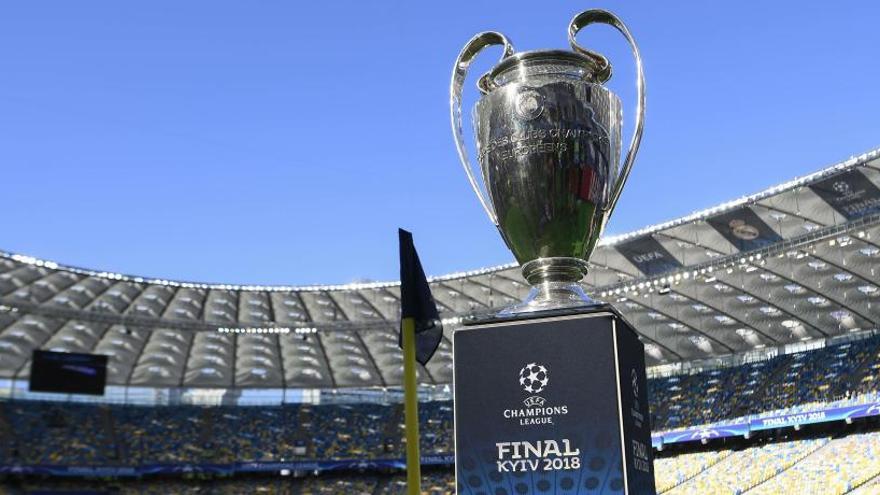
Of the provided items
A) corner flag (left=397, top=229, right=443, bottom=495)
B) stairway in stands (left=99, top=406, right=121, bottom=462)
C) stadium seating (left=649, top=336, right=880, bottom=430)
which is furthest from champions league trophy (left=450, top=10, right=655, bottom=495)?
stairway in stands (left=99, top=406, right=121, bottom=462)

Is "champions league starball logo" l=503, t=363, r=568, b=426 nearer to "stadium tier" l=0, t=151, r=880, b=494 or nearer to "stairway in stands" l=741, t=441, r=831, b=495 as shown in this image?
"stadium tier" l=0, t=151, r=880, b=494

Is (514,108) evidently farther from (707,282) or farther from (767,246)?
(707,282)

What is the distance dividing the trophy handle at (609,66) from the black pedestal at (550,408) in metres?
0.69

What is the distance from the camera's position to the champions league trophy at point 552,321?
12.3 ft

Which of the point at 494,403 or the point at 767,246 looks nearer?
the point at 494,403

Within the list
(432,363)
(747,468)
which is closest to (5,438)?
(432,363)

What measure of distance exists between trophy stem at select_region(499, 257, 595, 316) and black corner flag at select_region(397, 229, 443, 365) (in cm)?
55

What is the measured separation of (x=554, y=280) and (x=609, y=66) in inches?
40.1

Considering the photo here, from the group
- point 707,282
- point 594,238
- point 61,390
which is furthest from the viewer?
point 61,390

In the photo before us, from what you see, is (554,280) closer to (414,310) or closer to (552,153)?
(552,153)

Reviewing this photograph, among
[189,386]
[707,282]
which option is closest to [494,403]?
[707,282]

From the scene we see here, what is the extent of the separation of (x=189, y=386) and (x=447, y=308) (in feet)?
51.2

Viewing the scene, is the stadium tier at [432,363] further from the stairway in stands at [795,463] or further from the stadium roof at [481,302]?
the stairway in stands at [795,463]

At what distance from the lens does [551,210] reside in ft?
13.4
